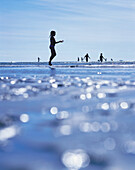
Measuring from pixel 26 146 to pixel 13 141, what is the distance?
0.50ft

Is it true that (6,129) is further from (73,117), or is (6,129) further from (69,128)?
(73,117)

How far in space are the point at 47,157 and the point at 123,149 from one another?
0.46m

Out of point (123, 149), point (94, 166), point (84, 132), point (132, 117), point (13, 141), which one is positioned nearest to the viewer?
point (94, 166)

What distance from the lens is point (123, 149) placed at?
1950mm

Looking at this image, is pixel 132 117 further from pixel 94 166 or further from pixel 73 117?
pixel 94 166

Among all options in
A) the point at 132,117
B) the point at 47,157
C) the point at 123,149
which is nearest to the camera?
the point at 47,157

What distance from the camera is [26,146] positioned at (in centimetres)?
204

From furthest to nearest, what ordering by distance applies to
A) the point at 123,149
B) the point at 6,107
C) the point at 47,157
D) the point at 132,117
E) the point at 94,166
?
the point at 6,107
the point at 132,117
the point at 123,149
the point at 47,157
the point at 94,166

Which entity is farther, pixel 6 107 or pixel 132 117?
pixel 6 107

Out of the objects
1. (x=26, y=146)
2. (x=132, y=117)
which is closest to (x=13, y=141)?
(x=26, y=146)

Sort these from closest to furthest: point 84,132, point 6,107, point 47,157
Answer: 1. point 47,157
2. point 84,132
3. point 6,107

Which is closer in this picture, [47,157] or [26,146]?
[47,157]

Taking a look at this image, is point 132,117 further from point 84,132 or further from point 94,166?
point 94,166

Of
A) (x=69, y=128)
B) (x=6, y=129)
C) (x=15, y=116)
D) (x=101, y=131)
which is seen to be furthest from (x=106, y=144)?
(x=15, y=116)
